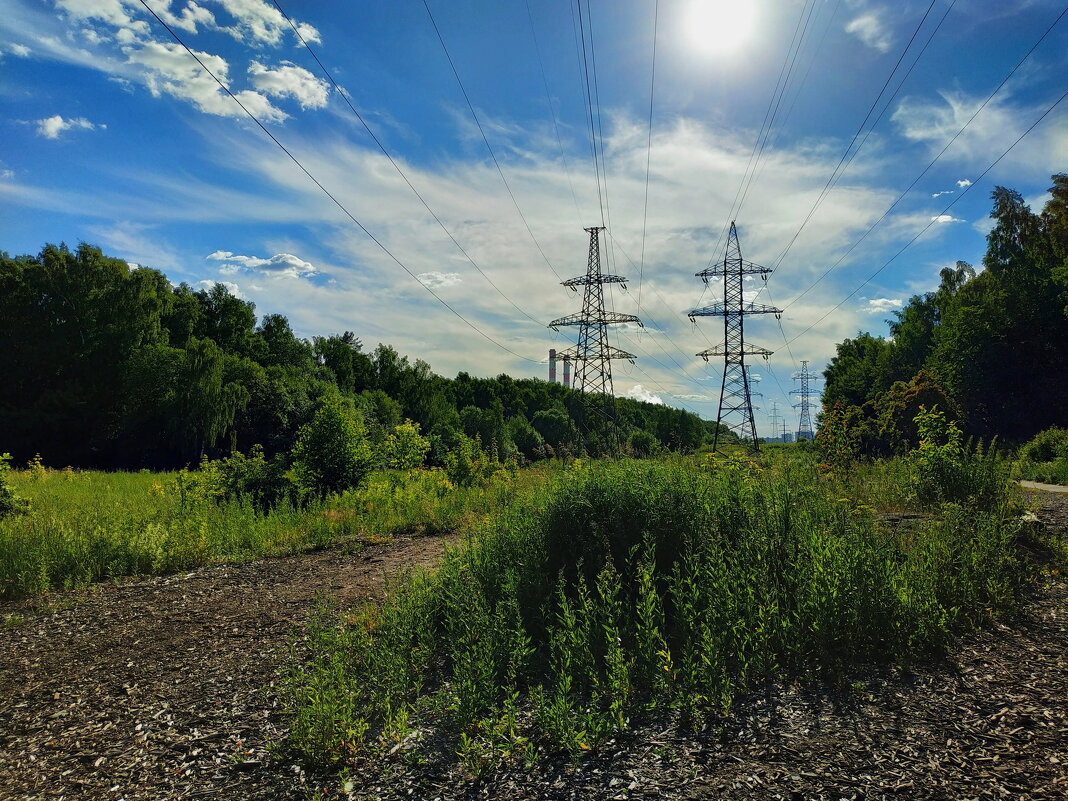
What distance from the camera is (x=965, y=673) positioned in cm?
351

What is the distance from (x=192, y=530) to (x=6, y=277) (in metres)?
42.2

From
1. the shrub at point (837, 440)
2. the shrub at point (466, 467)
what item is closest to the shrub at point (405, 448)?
the shrub at point (466, 467)

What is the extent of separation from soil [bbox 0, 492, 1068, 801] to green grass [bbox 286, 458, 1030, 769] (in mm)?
168

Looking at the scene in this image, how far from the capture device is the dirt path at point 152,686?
9.89 feet

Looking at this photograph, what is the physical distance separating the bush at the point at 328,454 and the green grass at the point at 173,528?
725 millimetres

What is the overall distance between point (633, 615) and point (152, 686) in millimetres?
3581

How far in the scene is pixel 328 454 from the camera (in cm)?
1266

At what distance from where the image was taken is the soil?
263 cm

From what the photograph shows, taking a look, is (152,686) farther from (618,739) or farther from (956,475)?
(956,475)

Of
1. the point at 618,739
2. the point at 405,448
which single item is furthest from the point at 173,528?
the point at 405,448

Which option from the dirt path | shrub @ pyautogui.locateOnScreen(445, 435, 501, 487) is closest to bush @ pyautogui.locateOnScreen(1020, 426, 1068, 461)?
shrub @ pyautogui.locateOnScreen(445, 435, 501, 487)

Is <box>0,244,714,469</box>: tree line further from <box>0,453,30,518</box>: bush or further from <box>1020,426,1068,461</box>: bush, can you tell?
<box>0,453,30,518</box>: bush

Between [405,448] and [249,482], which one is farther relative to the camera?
[405,448]

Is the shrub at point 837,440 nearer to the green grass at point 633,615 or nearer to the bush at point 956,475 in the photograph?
the bush at point 956,475
